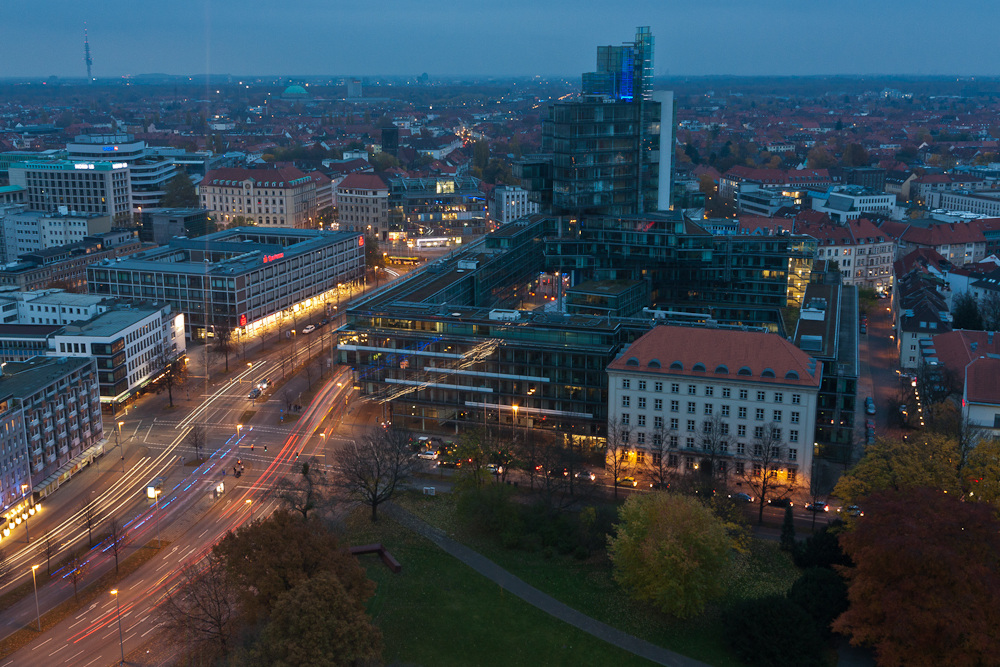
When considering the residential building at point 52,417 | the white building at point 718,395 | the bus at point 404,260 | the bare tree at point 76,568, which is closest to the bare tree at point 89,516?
the bare tree at point 76,568

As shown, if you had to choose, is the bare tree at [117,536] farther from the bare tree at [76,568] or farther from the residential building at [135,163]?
the residential building at [135,163]

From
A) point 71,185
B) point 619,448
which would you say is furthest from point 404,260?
point 619,448

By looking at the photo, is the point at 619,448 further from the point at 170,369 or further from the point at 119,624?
the point at 170,369

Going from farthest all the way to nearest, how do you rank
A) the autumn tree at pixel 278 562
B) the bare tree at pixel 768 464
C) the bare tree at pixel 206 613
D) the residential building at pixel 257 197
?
1. the residential building at pixel 257 197
2. the bare tree at pixel 768 464
3. the bare tree at pixel 206 613
4. the autumn tree at pixel 278 562

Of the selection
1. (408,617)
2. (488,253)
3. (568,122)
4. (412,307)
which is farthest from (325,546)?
(568,122)

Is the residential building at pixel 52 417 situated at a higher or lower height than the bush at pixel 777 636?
higher

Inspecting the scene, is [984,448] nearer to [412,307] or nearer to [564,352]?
[564,352]
